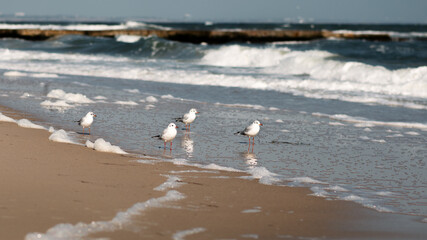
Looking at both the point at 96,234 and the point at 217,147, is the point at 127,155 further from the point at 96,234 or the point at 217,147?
the point at 96,234

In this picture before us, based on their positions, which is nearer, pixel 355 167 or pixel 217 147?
pixel 355 167

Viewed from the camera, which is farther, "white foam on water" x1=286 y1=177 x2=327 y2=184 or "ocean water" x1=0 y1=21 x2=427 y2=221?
"ocean water" x1=0 y1=21 x2=427 y2=221

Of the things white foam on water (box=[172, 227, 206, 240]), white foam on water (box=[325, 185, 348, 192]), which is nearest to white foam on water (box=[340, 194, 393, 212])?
white foam on water (box=[325, 185, 348, 192])

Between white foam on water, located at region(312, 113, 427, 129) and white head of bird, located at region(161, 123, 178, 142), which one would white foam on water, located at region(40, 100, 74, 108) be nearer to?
white head of bird, located at region(161, 123, 178, 142)

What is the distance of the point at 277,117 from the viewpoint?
12.3 metres

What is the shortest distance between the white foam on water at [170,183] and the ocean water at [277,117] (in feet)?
3.20

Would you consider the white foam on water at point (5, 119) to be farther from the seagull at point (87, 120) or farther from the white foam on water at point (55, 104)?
the white foam on water at point (55, 104)

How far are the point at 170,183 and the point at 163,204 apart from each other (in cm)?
80

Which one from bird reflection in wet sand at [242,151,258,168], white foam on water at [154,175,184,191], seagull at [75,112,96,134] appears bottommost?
bird reflection in wet sand at [242,151,258,168]

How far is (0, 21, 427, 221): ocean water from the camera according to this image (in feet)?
24.3

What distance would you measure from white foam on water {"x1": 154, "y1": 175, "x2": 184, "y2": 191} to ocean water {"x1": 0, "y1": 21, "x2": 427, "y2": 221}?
3.20 ft

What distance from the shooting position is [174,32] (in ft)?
184

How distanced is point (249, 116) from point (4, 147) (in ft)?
19.2

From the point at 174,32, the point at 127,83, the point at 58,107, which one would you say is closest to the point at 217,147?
the point at 58,107
